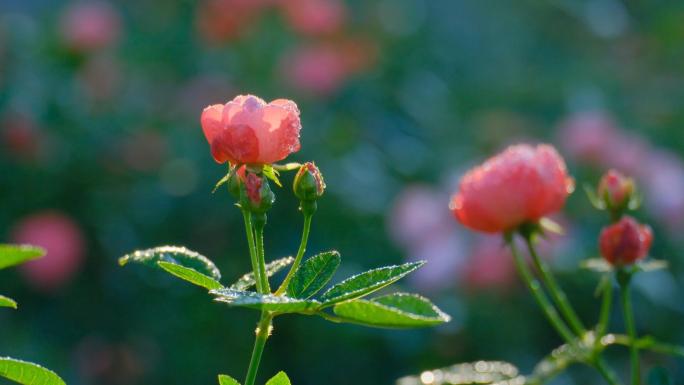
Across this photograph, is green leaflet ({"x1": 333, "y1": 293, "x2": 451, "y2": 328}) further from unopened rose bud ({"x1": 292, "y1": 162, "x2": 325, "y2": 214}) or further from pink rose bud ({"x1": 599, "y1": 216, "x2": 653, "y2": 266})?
pink rose bud ({"x1": 599, "y1": 216, "x2": 653, "y2": 266})

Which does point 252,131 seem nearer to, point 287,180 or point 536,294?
point 536,294

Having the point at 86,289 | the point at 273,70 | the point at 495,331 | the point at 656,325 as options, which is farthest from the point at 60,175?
the point at 656,325

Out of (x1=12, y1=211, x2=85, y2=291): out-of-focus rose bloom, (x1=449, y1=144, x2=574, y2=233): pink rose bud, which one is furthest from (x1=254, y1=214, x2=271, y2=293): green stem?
(x1=12, y1=211, x2=85, y2=291): out-of-focus rose bloom

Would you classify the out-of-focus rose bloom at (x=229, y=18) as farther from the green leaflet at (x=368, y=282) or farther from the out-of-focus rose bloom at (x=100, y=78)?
the green leaflet at (x=368, y=282)

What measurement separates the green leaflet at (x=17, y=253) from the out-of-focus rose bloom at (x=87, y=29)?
1.76m

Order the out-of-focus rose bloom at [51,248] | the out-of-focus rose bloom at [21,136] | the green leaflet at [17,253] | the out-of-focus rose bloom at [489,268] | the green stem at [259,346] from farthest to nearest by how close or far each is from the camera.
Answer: the out-of-focus rose bloom at [21,136]
the out-of-focus rose bloom at [51,248]
the out-of-focus rose bloom at [489,268]
the green stem at [259,346]
the green leaflet at [17,253]

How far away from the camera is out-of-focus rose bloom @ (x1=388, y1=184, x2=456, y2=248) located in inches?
66.1

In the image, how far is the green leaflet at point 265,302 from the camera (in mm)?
443

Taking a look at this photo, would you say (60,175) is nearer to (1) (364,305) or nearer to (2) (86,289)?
(2) (86,289)

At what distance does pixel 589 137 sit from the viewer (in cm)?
185

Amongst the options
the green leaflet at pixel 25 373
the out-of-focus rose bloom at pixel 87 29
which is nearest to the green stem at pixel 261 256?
the green leaflet at pixel 25 373

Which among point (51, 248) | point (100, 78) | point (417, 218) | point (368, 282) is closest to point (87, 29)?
point (100, 78)

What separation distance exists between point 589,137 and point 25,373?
151 cm

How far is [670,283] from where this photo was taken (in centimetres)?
168
